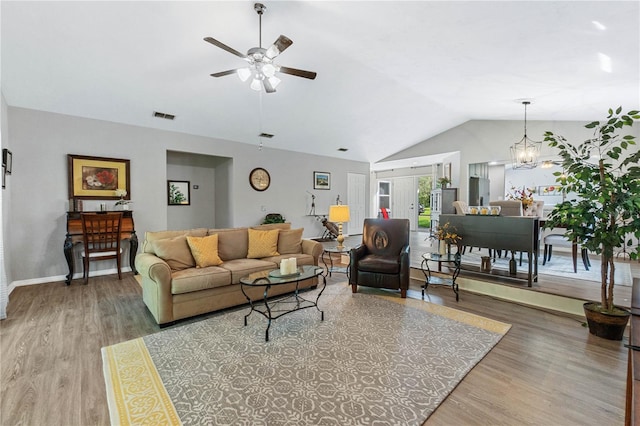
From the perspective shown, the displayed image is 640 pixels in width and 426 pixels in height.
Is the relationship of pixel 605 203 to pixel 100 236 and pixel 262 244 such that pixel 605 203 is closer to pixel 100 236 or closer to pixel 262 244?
pixel 262 244

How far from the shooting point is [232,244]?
12.9 feet

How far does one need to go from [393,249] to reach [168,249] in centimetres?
295

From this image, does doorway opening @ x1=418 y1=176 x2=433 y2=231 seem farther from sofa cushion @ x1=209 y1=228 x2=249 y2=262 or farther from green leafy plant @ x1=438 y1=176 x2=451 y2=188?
sofa cushion @ x1=209 y1=228 x2=249 y2=262

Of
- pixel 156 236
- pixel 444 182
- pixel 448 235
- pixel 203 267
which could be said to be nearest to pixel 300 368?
pixel 203 267

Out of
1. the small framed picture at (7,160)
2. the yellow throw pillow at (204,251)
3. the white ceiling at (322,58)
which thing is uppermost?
the white ceiling at (322,58)

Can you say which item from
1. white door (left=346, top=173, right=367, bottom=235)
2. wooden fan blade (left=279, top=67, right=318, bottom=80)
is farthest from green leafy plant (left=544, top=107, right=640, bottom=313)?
white door (left=346, top=173, right=367, bottom=235)

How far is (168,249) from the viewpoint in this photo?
10.8 ft

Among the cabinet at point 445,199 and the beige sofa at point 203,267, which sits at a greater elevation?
the cabinet at point 445,199

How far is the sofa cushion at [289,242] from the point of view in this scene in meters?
4.29

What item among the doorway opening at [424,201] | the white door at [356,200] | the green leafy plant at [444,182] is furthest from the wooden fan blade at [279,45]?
the doorway opening at [424,201]

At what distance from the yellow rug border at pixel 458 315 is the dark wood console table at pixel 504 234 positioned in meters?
1.08

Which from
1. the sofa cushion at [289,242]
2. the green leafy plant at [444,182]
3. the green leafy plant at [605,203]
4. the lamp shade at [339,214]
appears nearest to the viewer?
→ the green leafy plant at [605,203]

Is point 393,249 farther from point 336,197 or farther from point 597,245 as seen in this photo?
point 336,197

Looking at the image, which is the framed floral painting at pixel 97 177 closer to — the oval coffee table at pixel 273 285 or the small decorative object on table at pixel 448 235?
the oval coffee table at pixel 273 285
